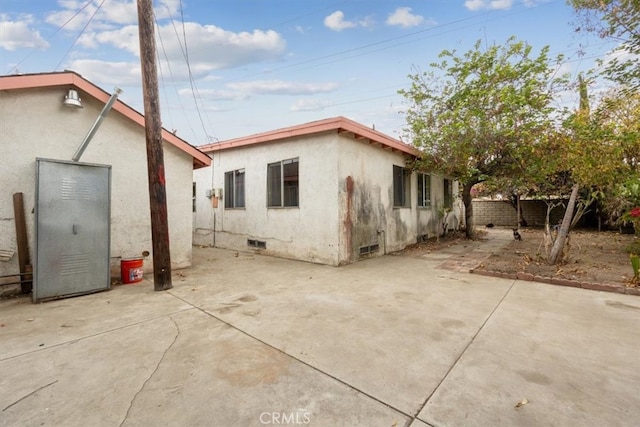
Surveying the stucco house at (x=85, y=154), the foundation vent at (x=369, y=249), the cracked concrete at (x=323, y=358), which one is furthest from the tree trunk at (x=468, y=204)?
the stucco house at (x=85, y=154)

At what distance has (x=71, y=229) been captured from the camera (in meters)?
4.41

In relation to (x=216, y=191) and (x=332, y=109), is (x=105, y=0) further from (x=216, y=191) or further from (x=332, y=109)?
(x=332, y=109)

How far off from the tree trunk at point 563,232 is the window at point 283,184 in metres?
5.80

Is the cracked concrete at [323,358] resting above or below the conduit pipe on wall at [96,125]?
below

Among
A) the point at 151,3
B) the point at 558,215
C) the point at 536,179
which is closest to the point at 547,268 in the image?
the point at 536,179

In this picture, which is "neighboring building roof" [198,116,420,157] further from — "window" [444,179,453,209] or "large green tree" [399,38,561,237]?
"window" [444,179,453,209]

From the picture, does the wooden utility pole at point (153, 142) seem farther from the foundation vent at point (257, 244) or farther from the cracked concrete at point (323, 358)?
the foundation vent at point (257, 244)

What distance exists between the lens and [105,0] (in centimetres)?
547

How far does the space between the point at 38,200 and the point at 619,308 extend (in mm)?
8169

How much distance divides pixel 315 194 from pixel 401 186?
349cm

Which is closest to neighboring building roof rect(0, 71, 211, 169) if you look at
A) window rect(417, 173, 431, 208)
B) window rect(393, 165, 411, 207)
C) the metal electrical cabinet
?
the metal electrical cabinet

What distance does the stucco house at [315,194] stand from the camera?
22.2 ft

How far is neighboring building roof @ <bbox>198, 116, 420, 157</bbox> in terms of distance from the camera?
6398 mm

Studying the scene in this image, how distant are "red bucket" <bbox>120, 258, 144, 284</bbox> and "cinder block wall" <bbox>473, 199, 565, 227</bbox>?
62.9ft
